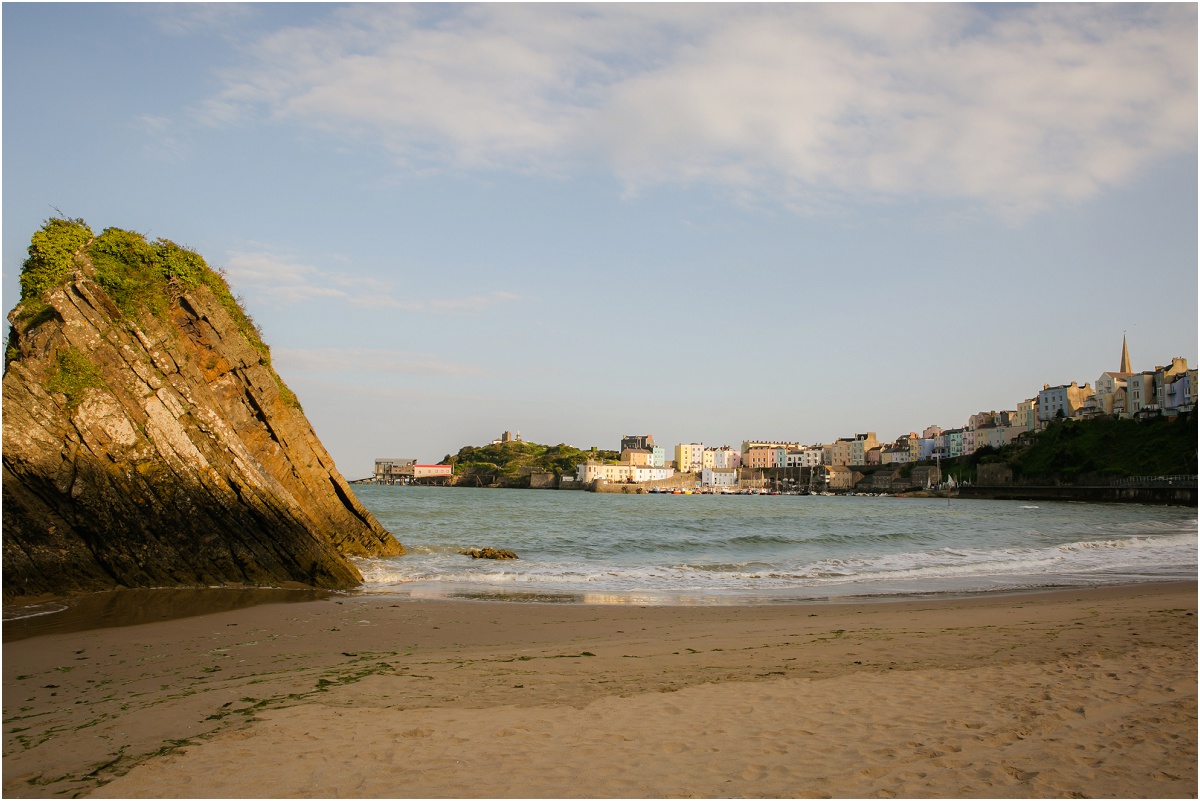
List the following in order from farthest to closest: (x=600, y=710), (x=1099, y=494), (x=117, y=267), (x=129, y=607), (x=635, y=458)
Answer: (x=635, y=458)
(x=1099, y=494)
(x=117, y=267)
(x=129, y=607)
(x=600, y=710)

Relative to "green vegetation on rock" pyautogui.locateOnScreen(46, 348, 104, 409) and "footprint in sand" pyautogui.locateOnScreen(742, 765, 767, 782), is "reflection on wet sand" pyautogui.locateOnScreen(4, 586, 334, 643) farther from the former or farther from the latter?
"footprint in sand" pyautogui.locateOnScreen(742, 765, 767, 782)

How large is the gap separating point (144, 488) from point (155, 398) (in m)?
1.86

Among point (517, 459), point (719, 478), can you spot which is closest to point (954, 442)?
point (719, 478)

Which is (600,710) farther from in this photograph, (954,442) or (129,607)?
(954,442)

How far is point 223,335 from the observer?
17.5m

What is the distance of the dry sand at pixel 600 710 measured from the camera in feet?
15.6

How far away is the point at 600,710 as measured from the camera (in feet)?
20.6

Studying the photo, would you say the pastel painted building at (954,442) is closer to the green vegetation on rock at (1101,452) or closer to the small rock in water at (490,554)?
the green vegetation on rock at (1101,452)

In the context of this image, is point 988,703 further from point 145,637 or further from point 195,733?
Result: point 145,637

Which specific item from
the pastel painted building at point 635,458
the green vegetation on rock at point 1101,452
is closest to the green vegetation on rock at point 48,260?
the green vegetation on rock at point 1101,452

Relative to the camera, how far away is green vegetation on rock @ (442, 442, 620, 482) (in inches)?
6501

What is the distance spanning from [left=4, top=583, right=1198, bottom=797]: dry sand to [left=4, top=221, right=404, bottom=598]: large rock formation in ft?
12.3

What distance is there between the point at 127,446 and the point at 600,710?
1156 cm

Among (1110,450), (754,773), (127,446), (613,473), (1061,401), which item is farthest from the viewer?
(613,473)
